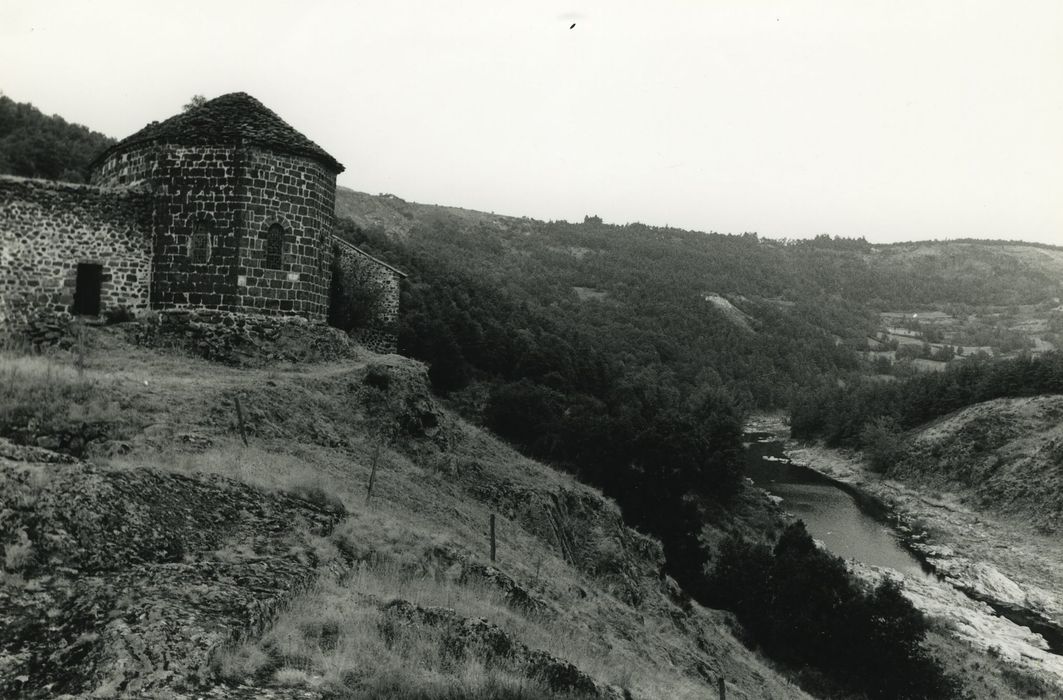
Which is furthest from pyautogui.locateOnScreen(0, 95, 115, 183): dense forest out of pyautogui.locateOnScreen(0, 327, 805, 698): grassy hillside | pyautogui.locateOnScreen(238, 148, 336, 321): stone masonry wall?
pyautogui.locateOnScreen(0, 327, 805, 698): grassy hillside

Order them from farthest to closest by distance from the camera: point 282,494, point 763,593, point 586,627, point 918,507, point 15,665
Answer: point 918,507, point 763,593, point 586,627, point 282,494, point 15,665

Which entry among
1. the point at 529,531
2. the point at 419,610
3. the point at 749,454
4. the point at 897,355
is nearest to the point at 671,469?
the point at 529,531

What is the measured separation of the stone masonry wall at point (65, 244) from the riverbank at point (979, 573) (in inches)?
1434

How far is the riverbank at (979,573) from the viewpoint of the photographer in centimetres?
3662

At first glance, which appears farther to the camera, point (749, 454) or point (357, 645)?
point (749, 454)

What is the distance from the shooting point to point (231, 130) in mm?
20141

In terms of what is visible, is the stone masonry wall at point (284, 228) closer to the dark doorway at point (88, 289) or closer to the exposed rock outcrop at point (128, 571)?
the dark doorway at point (88, 289)

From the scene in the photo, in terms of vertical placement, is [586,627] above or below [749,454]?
above

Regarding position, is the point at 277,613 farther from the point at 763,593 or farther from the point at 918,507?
the point at 918,507

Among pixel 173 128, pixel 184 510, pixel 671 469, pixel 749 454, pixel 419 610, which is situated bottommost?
pixel 749 454

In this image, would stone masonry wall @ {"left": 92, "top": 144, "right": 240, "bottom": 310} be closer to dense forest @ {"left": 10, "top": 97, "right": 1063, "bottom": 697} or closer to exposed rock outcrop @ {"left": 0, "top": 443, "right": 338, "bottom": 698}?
dense forest @ {"left": 10, "top": 97, "right": 1063, "bottom": 697}

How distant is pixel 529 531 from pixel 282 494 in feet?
32.7

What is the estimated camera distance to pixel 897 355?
474 ft

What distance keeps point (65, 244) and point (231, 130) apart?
492cm
